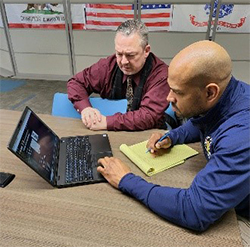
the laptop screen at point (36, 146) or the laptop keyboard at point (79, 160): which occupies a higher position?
the laptop screen at point (36, 146)

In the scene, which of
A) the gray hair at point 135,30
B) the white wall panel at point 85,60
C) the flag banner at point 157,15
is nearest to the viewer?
the gray hair at point 135,30

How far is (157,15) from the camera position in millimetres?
3383

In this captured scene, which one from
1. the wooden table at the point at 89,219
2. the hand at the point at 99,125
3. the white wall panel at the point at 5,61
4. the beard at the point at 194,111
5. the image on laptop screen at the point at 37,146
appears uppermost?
the beard at the point at 194,111

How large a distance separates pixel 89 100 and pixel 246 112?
1012 millimetres

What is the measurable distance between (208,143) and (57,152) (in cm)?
64

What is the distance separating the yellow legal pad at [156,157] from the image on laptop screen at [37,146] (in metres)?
0.31

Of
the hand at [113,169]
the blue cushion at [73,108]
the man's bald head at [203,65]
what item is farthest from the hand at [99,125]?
the man's bald head at [203,65]

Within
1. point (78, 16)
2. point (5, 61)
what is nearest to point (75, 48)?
point (78, 16)

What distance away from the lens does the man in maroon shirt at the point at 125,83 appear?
1.36 meters

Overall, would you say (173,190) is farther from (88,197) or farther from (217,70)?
(217,70)

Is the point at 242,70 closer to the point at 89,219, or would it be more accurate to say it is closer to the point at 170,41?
the point at 170,41

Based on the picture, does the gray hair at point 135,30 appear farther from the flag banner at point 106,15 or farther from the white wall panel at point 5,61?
the white wall panel at point 5,61

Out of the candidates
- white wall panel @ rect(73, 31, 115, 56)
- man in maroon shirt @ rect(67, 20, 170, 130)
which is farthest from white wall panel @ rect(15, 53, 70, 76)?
man in maroon shirt @ rect(67, 20, 170, 130)

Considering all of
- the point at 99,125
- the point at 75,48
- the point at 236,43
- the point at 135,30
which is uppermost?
the point at 135,30
